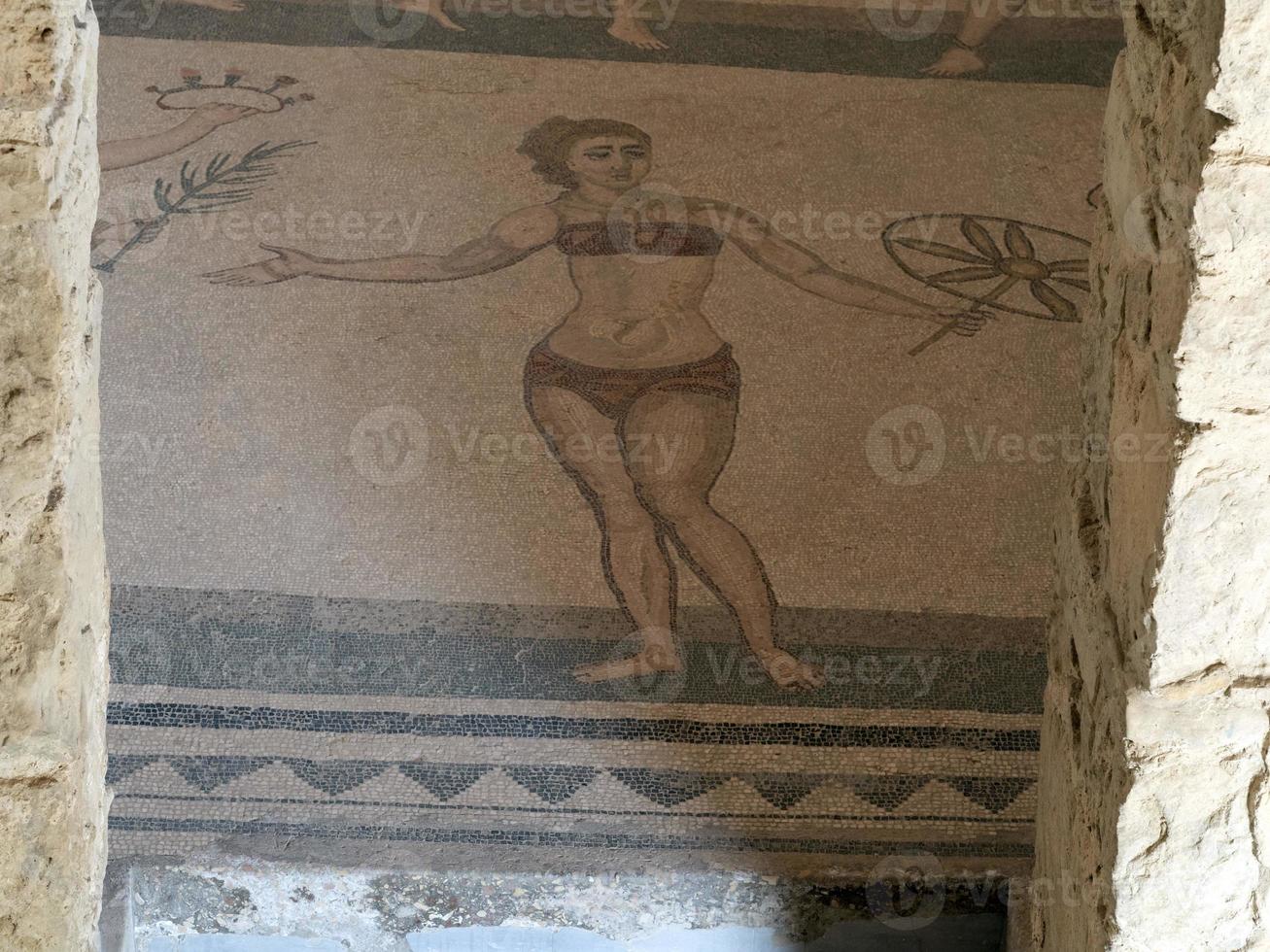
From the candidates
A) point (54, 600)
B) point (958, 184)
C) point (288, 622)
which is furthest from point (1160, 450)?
point (958, 184)

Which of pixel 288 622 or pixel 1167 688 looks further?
pixel 288 622

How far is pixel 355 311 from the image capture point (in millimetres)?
4223

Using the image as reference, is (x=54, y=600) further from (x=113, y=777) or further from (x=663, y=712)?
(x=663, y=712)

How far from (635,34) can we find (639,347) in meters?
2.08

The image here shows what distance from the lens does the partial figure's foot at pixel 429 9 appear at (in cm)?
568

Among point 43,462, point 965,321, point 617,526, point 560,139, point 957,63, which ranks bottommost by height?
point 43,462

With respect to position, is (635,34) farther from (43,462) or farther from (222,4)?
(43,462)

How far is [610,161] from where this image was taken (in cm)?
491

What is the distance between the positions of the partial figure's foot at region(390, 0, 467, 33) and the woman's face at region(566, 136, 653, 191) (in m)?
1.13

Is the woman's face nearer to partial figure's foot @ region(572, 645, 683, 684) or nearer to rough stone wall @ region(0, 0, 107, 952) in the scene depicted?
partial figure's foot @ region(572, 645, 683, 684)

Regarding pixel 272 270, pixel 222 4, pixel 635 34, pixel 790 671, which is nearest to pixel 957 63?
pixel 635 34

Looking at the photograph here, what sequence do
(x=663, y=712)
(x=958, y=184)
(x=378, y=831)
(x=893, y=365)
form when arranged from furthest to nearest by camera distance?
(x=958, y=184) < (x=893, y=365) < (x=663, y=712) < (x=378, y=831)

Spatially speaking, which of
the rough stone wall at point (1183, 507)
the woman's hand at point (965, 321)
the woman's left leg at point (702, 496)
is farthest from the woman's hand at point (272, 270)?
the rough stone wall at point (1183, 507)

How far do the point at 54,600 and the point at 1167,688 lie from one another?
54.4 inches
